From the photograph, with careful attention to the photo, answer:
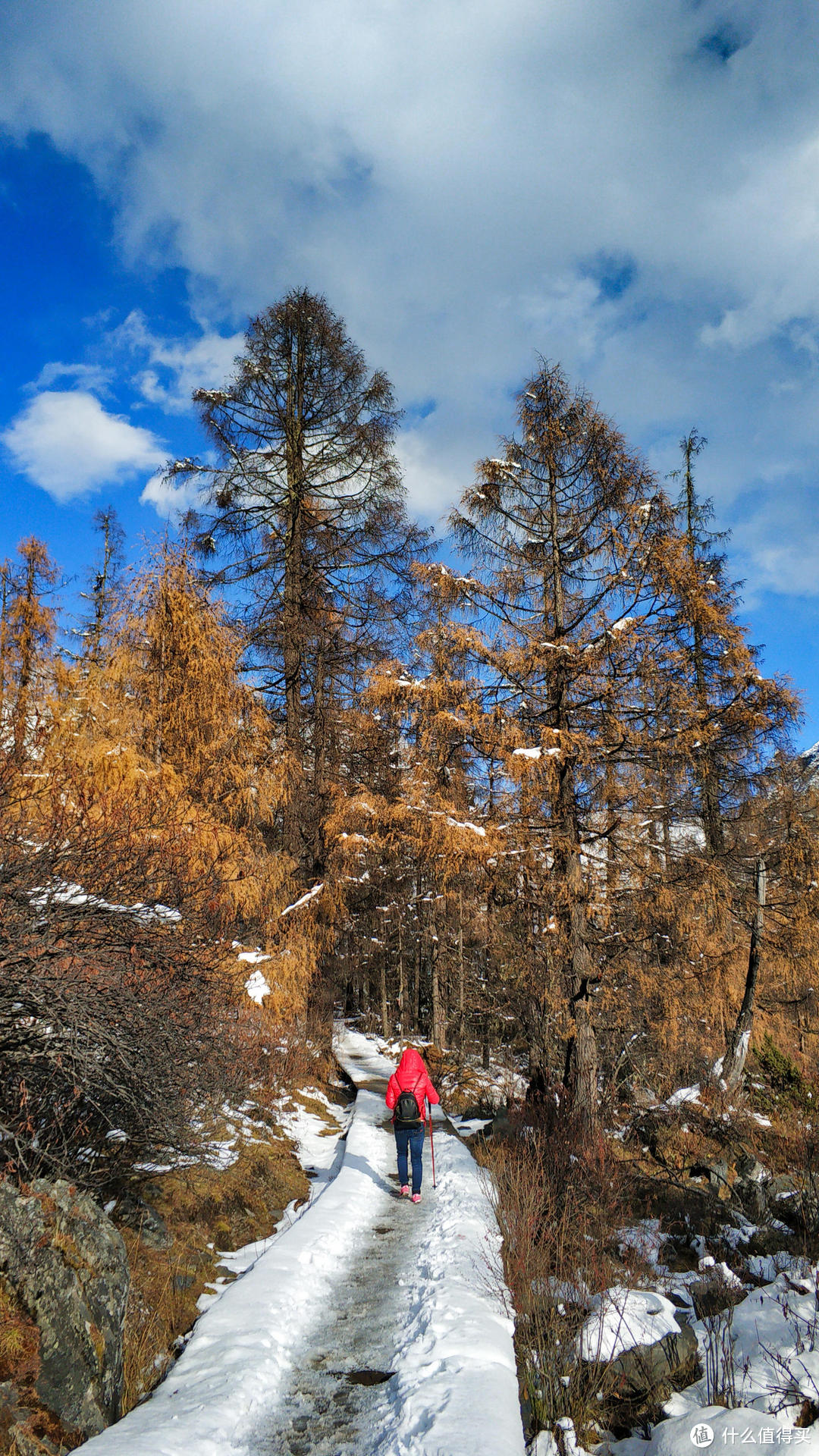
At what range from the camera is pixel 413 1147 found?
8.50 m

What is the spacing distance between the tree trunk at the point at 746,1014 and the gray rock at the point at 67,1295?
37.7 ft

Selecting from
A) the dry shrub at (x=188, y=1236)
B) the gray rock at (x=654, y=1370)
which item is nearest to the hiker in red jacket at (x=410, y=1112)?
the dry shrub at (x=188, y=1236)

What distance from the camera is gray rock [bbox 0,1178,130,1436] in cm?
386

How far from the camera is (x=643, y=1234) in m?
7.45

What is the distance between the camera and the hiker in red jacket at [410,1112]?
839 cm

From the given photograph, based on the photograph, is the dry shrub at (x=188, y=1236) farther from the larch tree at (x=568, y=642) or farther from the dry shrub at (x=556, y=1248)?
the larch tree at (x=568, y=642)

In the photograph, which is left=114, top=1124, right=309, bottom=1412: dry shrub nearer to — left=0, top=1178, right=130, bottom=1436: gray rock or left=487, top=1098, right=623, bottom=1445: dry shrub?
left=0, top=1178, right=130, bottom=1436: gray rock

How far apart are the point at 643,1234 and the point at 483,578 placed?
8385mm

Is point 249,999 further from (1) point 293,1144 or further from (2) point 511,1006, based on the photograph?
(2) point 511,1006

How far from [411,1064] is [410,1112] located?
58cm

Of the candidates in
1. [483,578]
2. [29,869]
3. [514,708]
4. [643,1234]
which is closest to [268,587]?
[483,578]

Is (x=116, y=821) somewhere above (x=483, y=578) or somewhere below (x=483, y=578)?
below

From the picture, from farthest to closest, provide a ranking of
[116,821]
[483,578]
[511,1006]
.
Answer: [511,1006], [483,578], [116,821]

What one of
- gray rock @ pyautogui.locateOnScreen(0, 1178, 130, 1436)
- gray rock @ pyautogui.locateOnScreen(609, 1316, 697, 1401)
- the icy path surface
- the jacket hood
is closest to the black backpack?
the jacket hood
